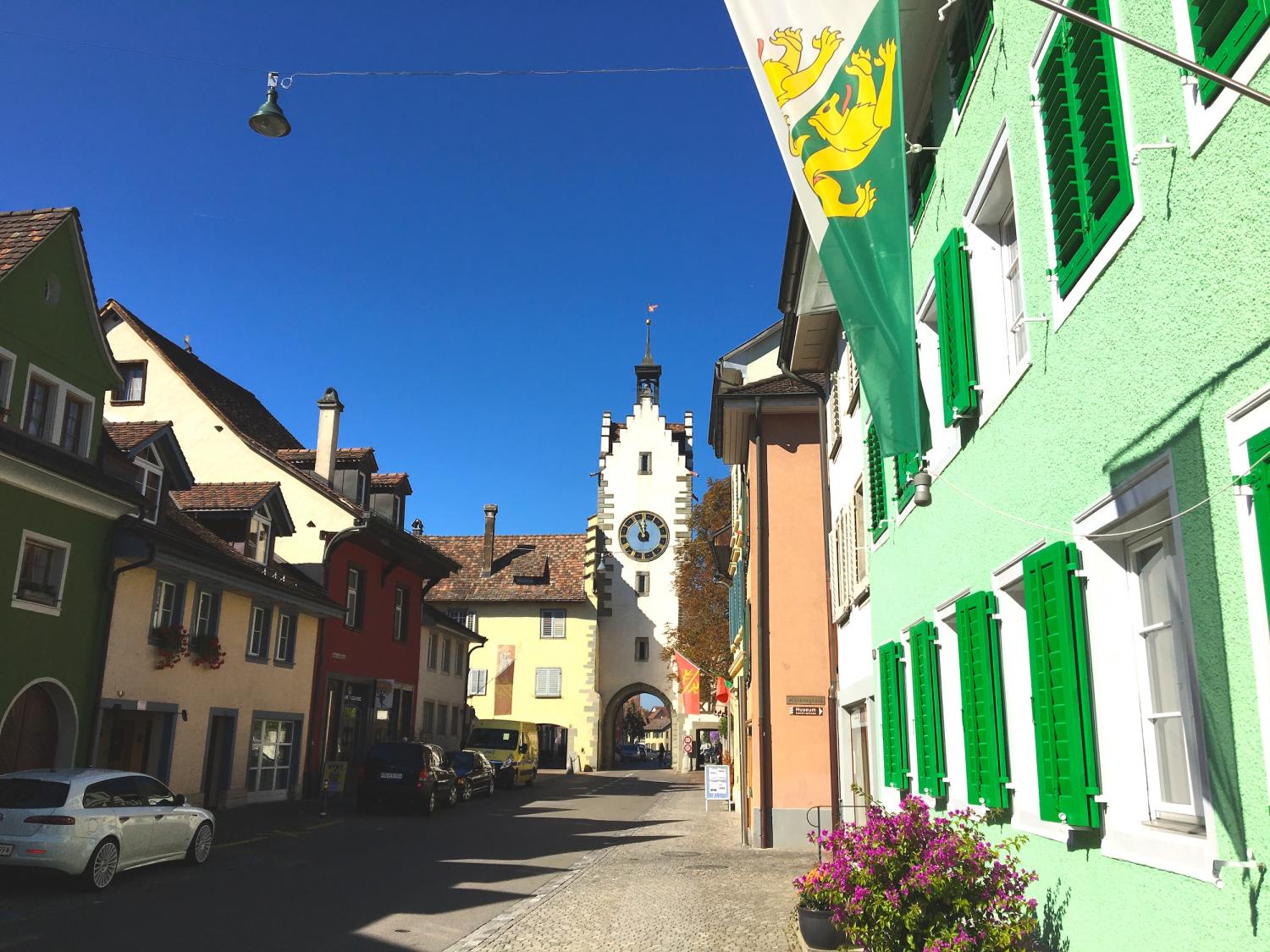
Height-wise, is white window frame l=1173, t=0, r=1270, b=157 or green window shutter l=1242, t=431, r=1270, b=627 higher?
white window frame l=1173, t=0, r=1270, b=157

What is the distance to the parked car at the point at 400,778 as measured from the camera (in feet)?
81.7

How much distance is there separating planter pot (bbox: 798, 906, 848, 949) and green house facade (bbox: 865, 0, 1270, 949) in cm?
132

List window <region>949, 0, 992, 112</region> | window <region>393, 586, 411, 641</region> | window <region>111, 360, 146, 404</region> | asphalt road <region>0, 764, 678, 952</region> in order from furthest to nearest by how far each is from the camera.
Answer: window <region>393, 586, 411, 641</region> < window <region>111, 360, 146, 404</region> < asphalt road <region>0, 764, 678, 952</region> < window <region>949, 0, 992, 112</region>

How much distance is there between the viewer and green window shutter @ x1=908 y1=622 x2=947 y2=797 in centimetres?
885

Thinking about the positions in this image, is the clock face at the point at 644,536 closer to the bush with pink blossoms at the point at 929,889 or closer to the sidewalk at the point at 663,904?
the sidewalk at the point at 663,904

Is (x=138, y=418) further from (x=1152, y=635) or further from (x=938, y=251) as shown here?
(x=1152, y=635)

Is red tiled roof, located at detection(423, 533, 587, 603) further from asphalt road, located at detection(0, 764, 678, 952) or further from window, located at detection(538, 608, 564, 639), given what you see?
asphalt road, located at detection(0, 764, 678, 952)

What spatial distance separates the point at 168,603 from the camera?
21422mm

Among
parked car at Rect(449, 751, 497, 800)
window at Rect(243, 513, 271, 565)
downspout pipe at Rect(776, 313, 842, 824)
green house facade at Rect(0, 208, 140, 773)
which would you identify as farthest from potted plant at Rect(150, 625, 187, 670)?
downspout pipe at Rect(776, 313, 842, 824)

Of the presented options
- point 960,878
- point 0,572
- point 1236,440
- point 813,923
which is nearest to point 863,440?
point 813,923

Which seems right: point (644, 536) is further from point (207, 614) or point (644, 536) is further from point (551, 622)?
point (207, 614)

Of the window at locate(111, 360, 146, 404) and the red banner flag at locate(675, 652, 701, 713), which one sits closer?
the red banner flag at locate(675, 652, 701, 713)

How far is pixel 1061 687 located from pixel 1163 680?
744 mm

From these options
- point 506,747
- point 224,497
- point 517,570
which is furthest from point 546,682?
point 224,497
